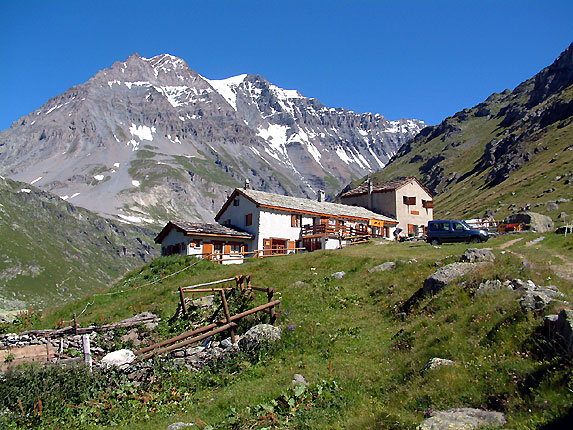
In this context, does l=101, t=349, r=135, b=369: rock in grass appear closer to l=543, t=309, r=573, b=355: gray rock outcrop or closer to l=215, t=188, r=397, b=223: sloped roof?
l=543, t=309, r=573, b=355: gray rock outcrop

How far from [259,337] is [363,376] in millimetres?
6070

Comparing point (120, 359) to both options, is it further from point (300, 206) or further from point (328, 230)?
point (300, 206)

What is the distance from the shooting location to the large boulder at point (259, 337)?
17828 mm

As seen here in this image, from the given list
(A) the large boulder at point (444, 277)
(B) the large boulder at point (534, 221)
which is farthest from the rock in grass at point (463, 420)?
(B) the large boulder at point (534, 221)

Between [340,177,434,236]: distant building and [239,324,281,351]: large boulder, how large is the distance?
1870 inches

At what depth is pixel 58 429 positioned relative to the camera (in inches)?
547

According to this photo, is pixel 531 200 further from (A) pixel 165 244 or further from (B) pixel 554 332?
(B) pixel 554 332

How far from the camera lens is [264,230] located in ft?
166

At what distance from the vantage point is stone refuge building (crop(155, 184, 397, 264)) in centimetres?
4794

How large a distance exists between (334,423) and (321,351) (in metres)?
5.87

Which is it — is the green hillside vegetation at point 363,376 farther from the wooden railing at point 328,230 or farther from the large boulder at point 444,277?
the wooden railing at point 328,230

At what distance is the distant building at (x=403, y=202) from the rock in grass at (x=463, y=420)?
54.5 meters

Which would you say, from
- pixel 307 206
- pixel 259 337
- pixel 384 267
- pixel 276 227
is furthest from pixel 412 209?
pixel 259 337

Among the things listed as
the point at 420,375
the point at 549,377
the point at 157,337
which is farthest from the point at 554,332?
the point at 157,337
